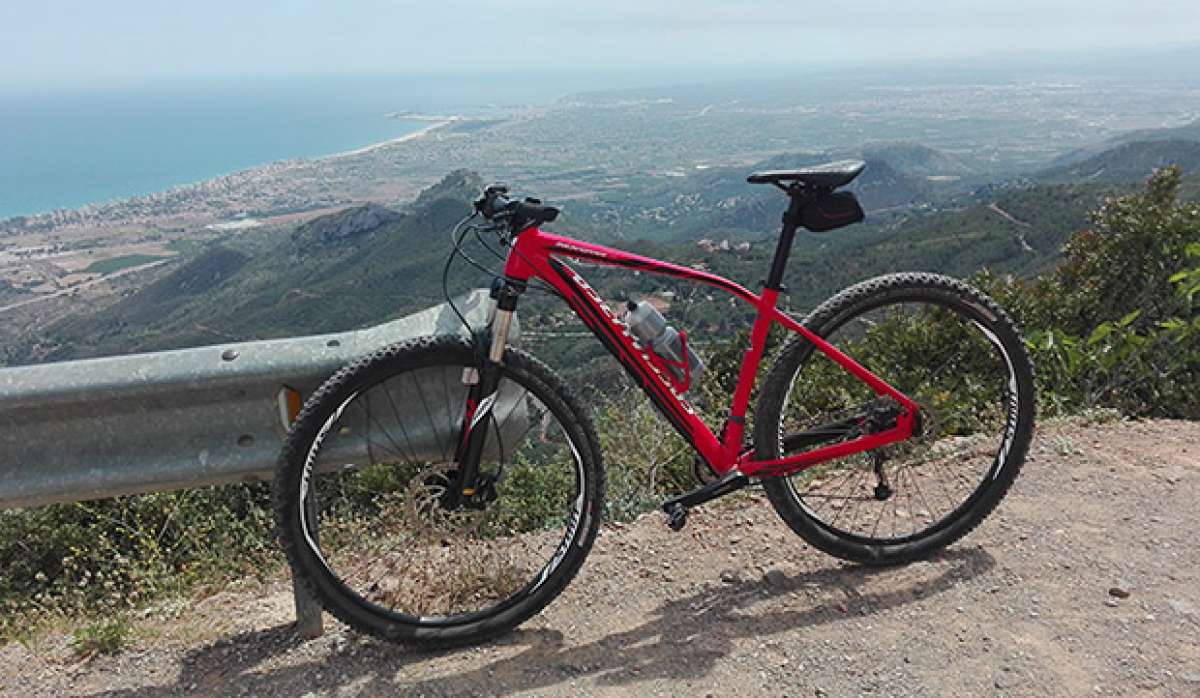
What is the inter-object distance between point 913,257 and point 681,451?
172 feet

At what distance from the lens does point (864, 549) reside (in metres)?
3.07

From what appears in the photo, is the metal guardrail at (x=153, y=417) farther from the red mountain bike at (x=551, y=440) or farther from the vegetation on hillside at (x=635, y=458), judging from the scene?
the vegetation on hillside at (x=635, y=458)

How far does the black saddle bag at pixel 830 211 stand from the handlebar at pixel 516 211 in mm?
968

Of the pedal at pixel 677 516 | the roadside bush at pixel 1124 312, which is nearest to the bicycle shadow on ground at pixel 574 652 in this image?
the pedal at pixel 677 516

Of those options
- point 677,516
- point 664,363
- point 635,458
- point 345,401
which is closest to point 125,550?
point 345,401

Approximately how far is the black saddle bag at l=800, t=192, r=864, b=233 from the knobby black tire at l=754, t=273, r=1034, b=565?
272 millimetres

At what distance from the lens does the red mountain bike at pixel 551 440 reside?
2.59 m

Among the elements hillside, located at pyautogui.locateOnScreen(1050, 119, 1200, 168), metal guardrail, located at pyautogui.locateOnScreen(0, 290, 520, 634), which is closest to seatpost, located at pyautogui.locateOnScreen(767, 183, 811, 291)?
metal guardrail, located at pyautogui.locateOnScreen(0, 290, 520, 634)

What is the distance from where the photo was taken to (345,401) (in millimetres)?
2488

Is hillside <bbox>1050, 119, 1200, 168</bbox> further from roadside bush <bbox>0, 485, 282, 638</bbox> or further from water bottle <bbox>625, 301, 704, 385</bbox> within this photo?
roadside bush <bbox>0, 485, 282, 638</bbox>

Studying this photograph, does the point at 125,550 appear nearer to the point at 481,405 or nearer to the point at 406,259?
the point at 481,405

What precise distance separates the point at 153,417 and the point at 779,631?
2.30m

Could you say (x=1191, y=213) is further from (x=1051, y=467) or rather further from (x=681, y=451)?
(x=681, y=451)

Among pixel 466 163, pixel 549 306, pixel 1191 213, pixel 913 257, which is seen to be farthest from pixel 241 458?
pixel 466 163
